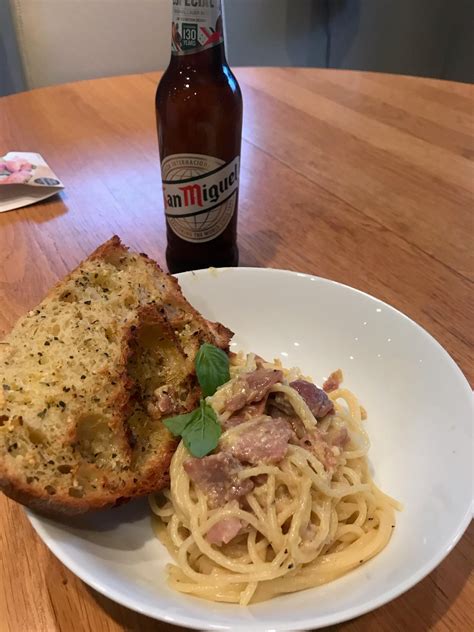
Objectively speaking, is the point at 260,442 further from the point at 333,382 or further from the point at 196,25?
the point at 196,25

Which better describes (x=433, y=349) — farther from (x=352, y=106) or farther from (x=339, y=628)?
(x=352, y=106)

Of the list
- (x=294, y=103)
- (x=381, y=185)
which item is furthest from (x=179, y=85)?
(x=294, y=103)

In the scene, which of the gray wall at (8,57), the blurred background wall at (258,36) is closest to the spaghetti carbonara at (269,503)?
the blurred background wall at (258,36)

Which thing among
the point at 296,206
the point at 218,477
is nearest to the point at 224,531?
the point at 218,477

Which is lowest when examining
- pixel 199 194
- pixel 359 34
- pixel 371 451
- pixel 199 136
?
pixel 359 34

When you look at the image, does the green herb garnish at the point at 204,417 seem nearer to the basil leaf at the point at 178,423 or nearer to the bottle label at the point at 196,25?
the basil leaf at the point at 178,423

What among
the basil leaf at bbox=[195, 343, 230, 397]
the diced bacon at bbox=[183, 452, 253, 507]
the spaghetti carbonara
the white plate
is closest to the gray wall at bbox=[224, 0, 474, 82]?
the white plate
